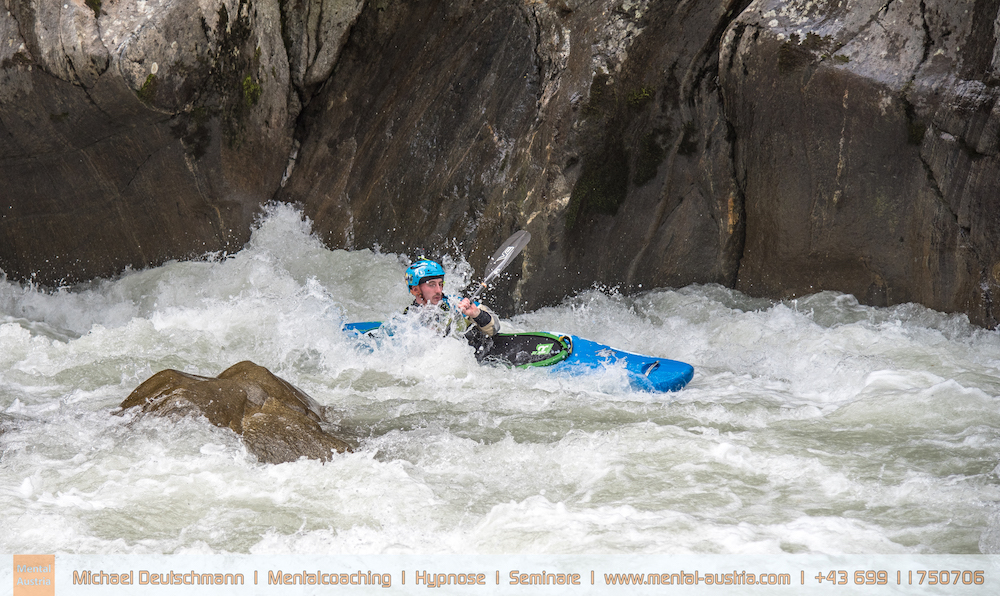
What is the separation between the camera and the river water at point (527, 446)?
2.88 metres

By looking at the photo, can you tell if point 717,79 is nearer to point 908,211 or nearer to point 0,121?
point 908,211

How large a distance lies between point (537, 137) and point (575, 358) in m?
2.52

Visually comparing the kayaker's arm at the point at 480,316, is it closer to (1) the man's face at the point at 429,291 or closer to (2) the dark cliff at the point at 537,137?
(1) the man's face at the point at 429,291

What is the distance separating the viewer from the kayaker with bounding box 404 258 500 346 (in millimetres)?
5391

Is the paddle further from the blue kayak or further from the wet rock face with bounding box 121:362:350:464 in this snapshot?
the wet rock face with bounding box 121:362:350:464

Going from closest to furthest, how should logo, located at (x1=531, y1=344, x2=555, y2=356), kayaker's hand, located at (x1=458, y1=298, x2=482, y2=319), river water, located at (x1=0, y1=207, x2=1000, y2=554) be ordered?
river water, located at (x1=0, y1=207, x2=1000, y2=554), kayaker's hand, located at (x1=458, y1=298, x2=482, y2=319), logo, located at (x1=531, y1=344, x2=555, y2=356)

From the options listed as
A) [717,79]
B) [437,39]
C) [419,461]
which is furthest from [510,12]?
[419,461]

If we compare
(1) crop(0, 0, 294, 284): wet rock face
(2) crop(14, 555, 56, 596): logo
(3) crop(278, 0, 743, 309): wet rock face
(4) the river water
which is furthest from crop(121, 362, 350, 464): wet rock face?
(1) crop(0, 0, 294, 284): wet rock face

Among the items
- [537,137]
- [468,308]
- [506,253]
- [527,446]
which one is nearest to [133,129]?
[537,137]

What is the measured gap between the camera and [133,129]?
305 inches

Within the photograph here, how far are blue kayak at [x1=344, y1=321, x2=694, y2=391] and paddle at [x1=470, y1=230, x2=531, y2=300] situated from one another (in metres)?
0.75

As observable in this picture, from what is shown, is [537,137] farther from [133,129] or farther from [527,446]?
[133,129]

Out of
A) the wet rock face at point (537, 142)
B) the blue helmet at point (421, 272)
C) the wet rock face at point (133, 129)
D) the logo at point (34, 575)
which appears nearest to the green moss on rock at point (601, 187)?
the wet rock face at point (537, 142)

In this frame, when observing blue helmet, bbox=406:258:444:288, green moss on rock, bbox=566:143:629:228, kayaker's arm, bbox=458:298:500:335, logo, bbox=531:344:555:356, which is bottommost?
logo, bbox=531:344:555:356
